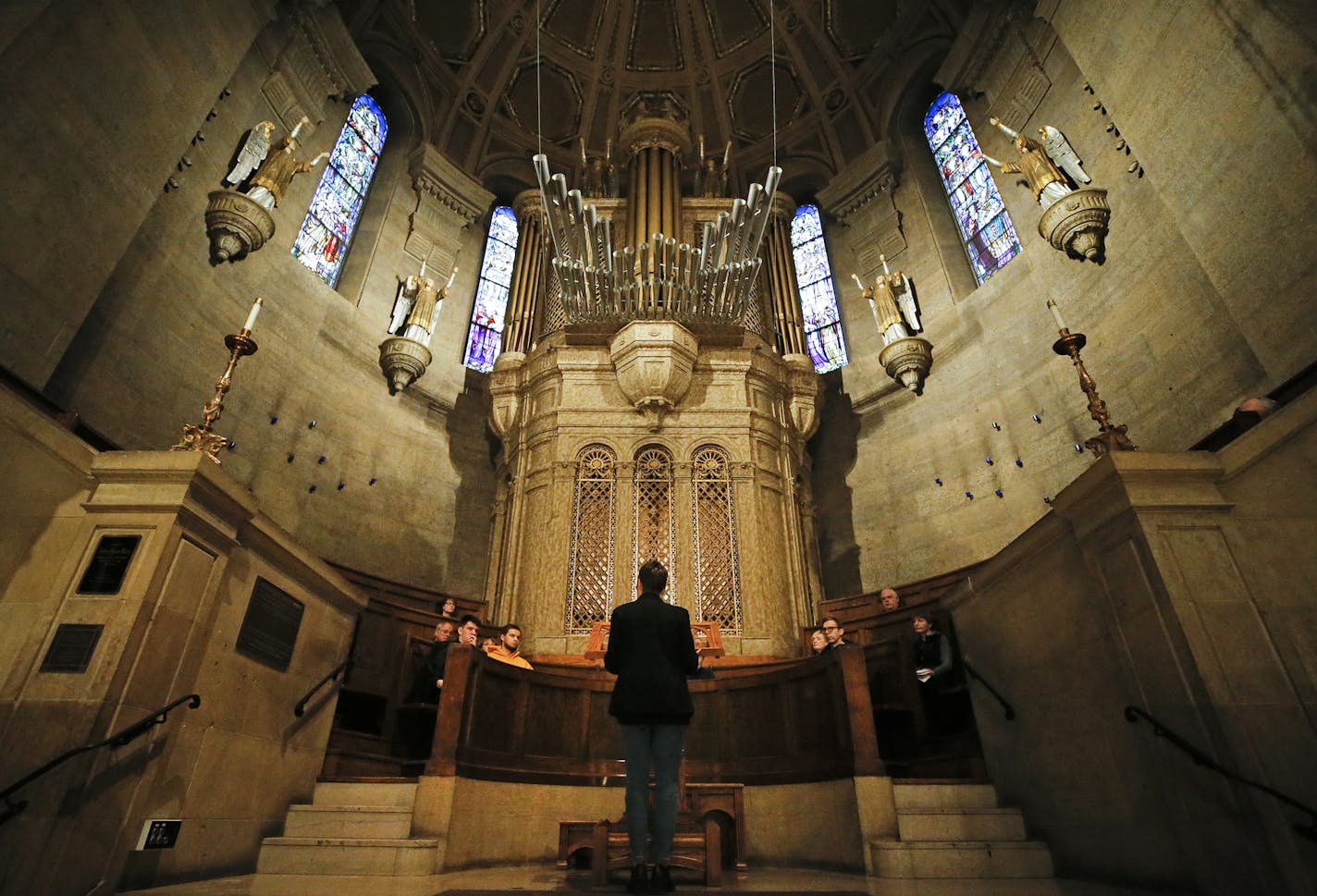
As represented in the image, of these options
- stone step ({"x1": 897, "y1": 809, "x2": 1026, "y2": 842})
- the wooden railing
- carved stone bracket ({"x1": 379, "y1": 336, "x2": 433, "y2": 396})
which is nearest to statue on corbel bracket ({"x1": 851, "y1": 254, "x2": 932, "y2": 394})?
the wooden railing

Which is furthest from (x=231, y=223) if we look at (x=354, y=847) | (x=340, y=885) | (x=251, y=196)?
(x=340, y=885)

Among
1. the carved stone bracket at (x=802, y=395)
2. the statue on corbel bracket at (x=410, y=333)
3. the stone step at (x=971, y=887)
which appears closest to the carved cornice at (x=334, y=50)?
the statue on corbel bracket at (x=410, y=333)

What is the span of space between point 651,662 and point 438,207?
1149 centimetres

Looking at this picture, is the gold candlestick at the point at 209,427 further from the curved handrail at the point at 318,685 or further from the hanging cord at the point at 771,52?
the hanging cord at the point at 771,52

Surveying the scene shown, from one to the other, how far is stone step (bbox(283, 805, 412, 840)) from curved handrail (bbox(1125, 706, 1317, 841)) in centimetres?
390

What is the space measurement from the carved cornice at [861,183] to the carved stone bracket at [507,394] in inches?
274

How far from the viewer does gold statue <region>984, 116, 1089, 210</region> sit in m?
8.24

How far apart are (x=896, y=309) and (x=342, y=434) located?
27.4 feet

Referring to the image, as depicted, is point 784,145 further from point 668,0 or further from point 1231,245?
point 1231,245

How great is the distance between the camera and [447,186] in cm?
1238

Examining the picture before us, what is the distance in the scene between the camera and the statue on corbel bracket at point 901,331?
10070 millimetres

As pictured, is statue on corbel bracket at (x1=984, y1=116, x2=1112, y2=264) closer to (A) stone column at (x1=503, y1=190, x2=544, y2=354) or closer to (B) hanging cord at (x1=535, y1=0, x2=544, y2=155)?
(A) stone column at (x1=503, y1=190, x2=544, y2=354)

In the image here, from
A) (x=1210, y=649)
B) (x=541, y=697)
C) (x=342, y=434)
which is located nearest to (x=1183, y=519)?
(x=1210, y=649)

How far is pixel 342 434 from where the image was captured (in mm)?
9438
